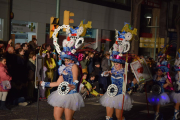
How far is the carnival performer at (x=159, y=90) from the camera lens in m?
8.70

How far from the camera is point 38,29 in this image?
17.7m

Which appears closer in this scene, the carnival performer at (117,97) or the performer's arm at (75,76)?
the performer's arm at (75,76)

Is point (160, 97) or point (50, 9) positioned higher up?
point (50, 9)

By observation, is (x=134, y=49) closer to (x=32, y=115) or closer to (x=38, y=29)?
(x=38, y=29)

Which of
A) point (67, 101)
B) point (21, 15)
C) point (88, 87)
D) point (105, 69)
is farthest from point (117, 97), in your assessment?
point (21, 15)

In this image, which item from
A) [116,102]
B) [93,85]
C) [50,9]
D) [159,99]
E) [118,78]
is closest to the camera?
[116,102]

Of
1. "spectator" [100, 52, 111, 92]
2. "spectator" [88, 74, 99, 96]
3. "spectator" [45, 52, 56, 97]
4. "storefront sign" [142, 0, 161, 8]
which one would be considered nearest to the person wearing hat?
"spectator" [45, 52, 56, 97]

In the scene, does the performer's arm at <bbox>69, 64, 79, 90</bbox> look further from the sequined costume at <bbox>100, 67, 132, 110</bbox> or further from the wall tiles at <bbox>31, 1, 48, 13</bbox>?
the wall tiles at <bbox>31, 1, 48, 13</bbox>

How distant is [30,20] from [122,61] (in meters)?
10.8

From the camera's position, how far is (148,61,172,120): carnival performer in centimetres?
870

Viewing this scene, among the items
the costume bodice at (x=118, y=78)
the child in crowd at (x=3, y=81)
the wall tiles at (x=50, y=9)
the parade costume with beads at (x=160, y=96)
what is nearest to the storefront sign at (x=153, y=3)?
the wall tiles at (x=50, y=9)

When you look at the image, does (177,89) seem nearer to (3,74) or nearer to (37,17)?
(3,74)

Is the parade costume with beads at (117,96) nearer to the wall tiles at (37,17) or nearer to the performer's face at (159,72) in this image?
the performer's face at (159,72)

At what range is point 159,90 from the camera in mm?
8711
